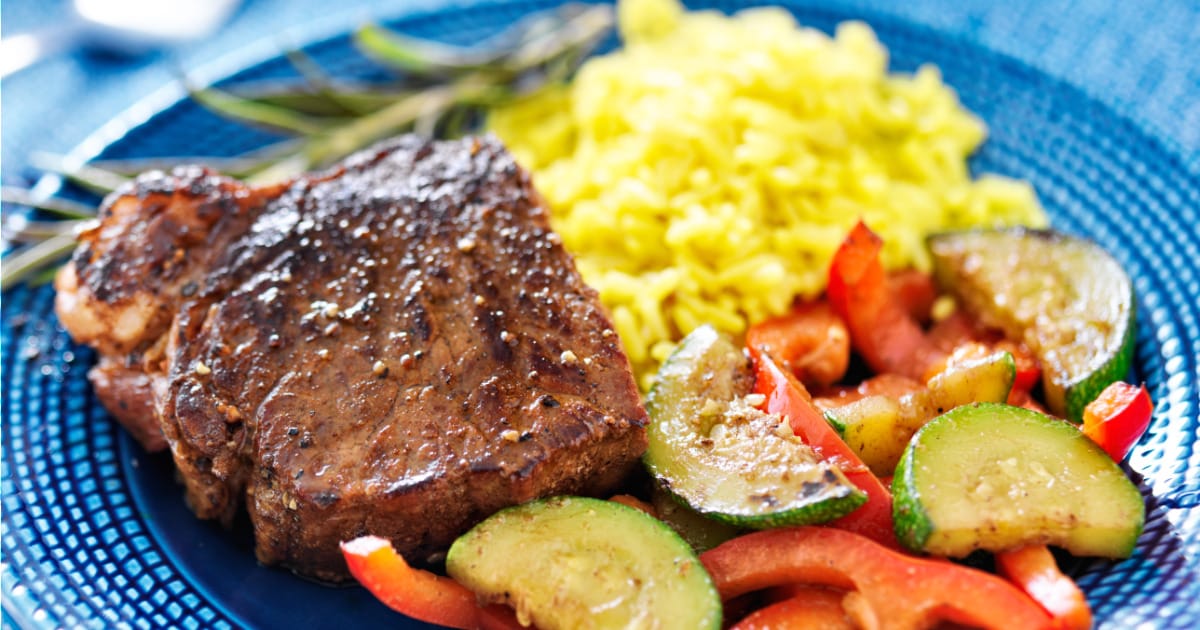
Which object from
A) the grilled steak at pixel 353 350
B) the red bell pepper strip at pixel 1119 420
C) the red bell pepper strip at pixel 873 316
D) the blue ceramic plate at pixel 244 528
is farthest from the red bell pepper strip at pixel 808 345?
the blue ceramic plate at pixel 244 528

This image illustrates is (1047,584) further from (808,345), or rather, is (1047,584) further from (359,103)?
(359,103)

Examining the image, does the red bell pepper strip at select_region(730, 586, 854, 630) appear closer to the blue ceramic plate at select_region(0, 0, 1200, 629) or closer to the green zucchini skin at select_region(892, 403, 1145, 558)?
the green zucchini skin at select_region(892, 403, 1145, 558)

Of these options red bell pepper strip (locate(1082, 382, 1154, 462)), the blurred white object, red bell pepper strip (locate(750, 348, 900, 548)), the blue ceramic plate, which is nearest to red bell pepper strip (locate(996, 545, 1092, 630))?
the blue ceramic plate

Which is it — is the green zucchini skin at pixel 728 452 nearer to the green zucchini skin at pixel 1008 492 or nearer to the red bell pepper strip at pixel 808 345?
the green zucchini skin at pixel 1008 492

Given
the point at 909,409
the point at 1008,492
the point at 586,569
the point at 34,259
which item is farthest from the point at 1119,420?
the point at 34,259

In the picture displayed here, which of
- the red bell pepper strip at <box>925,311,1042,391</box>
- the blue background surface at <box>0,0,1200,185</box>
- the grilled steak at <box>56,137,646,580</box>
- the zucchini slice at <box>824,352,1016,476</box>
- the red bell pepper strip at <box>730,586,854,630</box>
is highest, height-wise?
the blue background surface at <box>0,0,1200,185</box>

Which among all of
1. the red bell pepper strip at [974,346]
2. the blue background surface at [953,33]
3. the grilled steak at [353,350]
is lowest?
the red bell pepper strip at [974,346]
